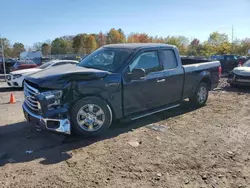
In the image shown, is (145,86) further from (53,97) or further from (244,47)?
(244,47)

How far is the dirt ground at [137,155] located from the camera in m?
3.52

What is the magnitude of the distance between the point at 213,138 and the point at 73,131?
295cm

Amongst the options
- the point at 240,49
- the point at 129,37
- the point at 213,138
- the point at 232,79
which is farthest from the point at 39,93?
the point at 129,37

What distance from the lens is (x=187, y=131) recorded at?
18.3ft

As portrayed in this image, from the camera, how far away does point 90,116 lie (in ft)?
16.4

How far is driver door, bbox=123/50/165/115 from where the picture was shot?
5480 millimetres

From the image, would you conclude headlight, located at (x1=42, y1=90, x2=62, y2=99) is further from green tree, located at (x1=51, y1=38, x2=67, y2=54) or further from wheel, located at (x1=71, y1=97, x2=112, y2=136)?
green tree, located at (x1=51, y1=38, x2=67, y2=54)

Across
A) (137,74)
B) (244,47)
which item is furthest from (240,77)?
(244,47)

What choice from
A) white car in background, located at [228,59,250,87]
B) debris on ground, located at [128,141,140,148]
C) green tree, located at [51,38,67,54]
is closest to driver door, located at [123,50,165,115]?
debris on ground, located at [128,141,140,148]

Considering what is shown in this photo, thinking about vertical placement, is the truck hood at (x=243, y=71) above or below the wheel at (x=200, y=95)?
above

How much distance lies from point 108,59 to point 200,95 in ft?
11.4

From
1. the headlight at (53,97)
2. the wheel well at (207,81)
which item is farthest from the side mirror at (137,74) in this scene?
the wheel well at (207,81)

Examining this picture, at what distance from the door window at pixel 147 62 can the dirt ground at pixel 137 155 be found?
1.35 m

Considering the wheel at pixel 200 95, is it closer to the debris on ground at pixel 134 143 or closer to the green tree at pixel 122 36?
the debris on ground at pixel 134 143
